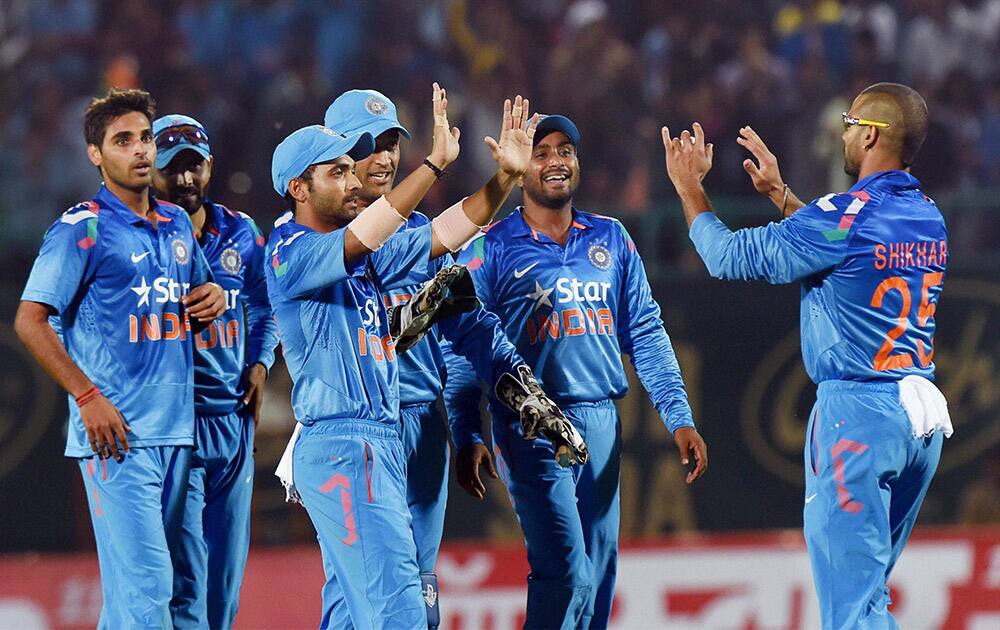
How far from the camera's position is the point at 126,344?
570 centimetres

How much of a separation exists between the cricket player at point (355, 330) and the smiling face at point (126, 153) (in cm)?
81

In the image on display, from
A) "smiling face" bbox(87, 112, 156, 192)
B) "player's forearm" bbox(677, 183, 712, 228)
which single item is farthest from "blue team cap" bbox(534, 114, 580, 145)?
"smiling face" bbox(87, 112, 156, 192)

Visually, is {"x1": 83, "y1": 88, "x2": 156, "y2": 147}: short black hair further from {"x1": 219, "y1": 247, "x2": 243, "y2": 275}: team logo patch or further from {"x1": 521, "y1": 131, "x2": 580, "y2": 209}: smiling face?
{"x1": 521, "y1": 131, "x2": 580, "y2": 209}: smiling face

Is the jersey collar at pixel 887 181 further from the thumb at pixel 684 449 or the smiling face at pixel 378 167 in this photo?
the smiling face at pixel 378 167

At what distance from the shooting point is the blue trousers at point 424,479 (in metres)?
5.84

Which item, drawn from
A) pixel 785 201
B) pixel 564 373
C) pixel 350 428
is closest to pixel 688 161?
pixel 785 201

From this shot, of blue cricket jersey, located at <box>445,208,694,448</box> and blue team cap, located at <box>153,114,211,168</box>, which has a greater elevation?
blue team cap, located at <box>153,114,211,168</box>

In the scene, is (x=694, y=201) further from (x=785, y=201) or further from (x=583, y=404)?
(x=583, y=404)

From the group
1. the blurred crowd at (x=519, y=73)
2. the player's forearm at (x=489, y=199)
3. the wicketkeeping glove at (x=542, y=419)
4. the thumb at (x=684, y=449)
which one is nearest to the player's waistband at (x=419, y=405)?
the wicketkeeping glove at (x=542, y=419)

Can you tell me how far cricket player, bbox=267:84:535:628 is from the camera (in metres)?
4.87

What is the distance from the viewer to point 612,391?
6.12 metres

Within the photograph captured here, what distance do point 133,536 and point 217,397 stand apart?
0.93 metres

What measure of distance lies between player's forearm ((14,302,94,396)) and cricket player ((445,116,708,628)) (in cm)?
157

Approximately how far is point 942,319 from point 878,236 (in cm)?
432
